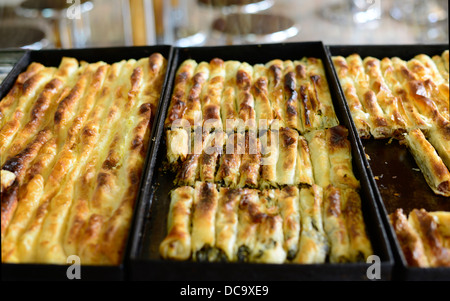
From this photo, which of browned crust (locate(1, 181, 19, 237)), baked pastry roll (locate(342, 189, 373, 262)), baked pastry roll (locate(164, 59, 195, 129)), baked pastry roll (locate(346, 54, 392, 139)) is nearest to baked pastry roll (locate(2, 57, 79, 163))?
browned crust (locate(1, 181, 19, 237))

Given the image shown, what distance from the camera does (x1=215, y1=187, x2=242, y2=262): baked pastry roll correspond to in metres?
2.10

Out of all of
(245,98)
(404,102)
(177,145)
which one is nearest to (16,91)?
(177,145)

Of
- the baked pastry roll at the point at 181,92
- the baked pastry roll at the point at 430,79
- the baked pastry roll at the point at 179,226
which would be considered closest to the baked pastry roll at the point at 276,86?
the baked pastry roll at the point at 181,92

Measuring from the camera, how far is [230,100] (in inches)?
123

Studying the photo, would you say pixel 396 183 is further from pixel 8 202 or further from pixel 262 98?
pixel 8 202

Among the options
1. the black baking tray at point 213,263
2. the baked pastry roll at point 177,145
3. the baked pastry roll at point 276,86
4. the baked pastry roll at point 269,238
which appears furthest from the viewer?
the baked pastry roll at point 276,86

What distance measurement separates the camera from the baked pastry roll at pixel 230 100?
2.93 m

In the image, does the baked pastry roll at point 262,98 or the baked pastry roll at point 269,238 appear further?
the baked pastry roll at point 262,98

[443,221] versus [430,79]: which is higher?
[430,79]

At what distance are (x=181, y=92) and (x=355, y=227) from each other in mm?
1520

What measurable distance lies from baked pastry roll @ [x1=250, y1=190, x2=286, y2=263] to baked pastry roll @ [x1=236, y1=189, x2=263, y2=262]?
14 millimetres

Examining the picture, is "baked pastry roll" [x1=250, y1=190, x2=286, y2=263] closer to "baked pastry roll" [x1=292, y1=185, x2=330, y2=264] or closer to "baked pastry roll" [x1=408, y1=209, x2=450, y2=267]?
"baked pastry roll" [x1=292, y1=185, x2=330, y2=264]

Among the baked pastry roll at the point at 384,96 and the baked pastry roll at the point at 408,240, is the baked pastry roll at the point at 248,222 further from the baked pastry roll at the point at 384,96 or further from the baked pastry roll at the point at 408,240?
the baked pastry roll at the point at 384,96

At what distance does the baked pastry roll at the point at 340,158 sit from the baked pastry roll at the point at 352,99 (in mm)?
210
